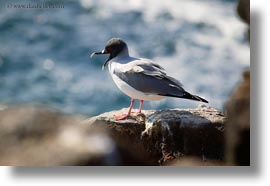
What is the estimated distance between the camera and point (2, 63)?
352 cm

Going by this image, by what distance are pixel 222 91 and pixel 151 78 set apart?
1.37 ft

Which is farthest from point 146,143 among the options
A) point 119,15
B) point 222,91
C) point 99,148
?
point 119,15

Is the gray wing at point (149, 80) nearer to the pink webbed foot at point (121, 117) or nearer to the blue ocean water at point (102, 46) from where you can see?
the blue ocean water at point (102, 46)

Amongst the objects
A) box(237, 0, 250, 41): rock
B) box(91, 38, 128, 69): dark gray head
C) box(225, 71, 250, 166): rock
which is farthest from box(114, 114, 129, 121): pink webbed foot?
box(237, 0, 250, 41): rock

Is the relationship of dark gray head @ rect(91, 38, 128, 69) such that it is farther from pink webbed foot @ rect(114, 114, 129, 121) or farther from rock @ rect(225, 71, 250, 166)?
rock @ rect(225, 71, 250, 166)

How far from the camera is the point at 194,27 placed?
359cm

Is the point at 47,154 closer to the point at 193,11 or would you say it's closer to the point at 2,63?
the point at 2,63

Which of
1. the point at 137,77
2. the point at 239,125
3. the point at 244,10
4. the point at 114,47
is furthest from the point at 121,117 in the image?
the point at 244,10

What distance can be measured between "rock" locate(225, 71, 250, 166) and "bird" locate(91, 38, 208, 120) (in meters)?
0.17

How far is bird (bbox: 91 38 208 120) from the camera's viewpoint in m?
3.47

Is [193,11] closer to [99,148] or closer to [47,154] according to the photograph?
[99,148]

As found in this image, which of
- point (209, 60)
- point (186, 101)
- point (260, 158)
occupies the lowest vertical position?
point (260, 158)

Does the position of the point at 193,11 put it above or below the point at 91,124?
above

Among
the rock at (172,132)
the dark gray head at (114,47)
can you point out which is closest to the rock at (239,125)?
the rock at (172,132)
